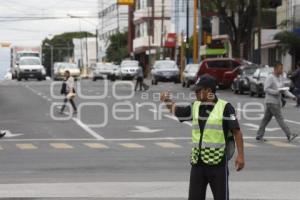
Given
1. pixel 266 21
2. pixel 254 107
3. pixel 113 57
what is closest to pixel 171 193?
pixel 254 107

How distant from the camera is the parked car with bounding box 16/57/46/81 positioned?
230ft

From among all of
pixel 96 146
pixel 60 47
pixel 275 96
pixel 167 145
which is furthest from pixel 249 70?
pixel 60 47

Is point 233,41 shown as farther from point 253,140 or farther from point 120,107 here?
point 253,140

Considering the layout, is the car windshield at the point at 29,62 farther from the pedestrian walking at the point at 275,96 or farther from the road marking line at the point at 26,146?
the pedestrian walking at the point at 275,96

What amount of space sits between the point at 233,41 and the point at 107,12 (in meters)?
79.7

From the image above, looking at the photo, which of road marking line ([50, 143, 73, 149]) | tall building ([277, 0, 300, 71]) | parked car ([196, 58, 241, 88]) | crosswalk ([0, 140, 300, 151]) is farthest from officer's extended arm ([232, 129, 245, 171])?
tall building ([277, 0, 300, 71])

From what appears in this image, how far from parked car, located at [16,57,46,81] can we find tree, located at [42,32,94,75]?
106 meters

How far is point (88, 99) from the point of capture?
3778 cm

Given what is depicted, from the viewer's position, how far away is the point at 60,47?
18250 centimetres

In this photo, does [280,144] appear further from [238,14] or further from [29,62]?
[29,62]

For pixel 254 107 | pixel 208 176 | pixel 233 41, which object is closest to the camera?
pixel 208 176

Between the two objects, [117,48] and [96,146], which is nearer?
[96,146]

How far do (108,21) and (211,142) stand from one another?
5050 inches

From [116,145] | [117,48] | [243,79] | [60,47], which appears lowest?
[116,145]
